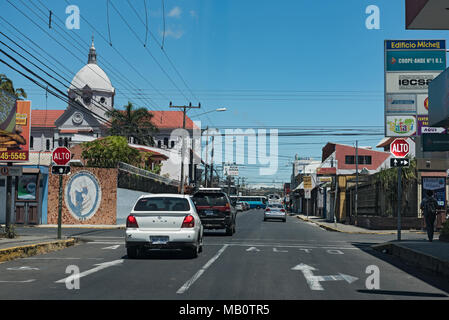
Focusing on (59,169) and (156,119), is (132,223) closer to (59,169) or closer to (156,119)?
(59,169)

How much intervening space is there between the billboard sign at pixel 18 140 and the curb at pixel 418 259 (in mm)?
13930

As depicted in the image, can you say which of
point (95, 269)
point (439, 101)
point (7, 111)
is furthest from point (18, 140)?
point (439, 101)

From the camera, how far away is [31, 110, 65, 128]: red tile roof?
395 ft

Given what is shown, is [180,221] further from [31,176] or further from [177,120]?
[177,120]

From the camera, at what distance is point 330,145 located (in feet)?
307

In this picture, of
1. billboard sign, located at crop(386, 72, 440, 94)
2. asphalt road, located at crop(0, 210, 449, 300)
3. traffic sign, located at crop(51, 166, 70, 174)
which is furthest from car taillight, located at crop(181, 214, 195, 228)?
billboard sign, located at crop(386, 72, 440, 94)

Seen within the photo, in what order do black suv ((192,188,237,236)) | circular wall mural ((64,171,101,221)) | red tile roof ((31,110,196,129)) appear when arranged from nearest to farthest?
black suv ((192,188,237,236)) → circular wall mural ((64,171,101,221)) → red tile roof ((31,110,196,129))

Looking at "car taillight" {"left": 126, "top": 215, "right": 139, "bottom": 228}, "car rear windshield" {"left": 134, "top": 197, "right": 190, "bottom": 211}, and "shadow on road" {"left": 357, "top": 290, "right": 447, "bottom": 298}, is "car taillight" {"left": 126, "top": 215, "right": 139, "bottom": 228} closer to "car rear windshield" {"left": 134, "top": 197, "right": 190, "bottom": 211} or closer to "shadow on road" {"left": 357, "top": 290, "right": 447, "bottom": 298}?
"car rear windshield" {"left": 134, "top": 197, "right": 190, "bottom": 211}

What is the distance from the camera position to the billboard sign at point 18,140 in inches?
885

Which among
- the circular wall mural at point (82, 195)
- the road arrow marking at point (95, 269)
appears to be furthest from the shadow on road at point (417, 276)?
the circular wall mural at point (82, 195)

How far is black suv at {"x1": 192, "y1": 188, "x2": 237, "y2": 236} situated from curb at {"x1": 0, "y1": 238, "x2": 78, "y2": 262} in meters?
6.58
